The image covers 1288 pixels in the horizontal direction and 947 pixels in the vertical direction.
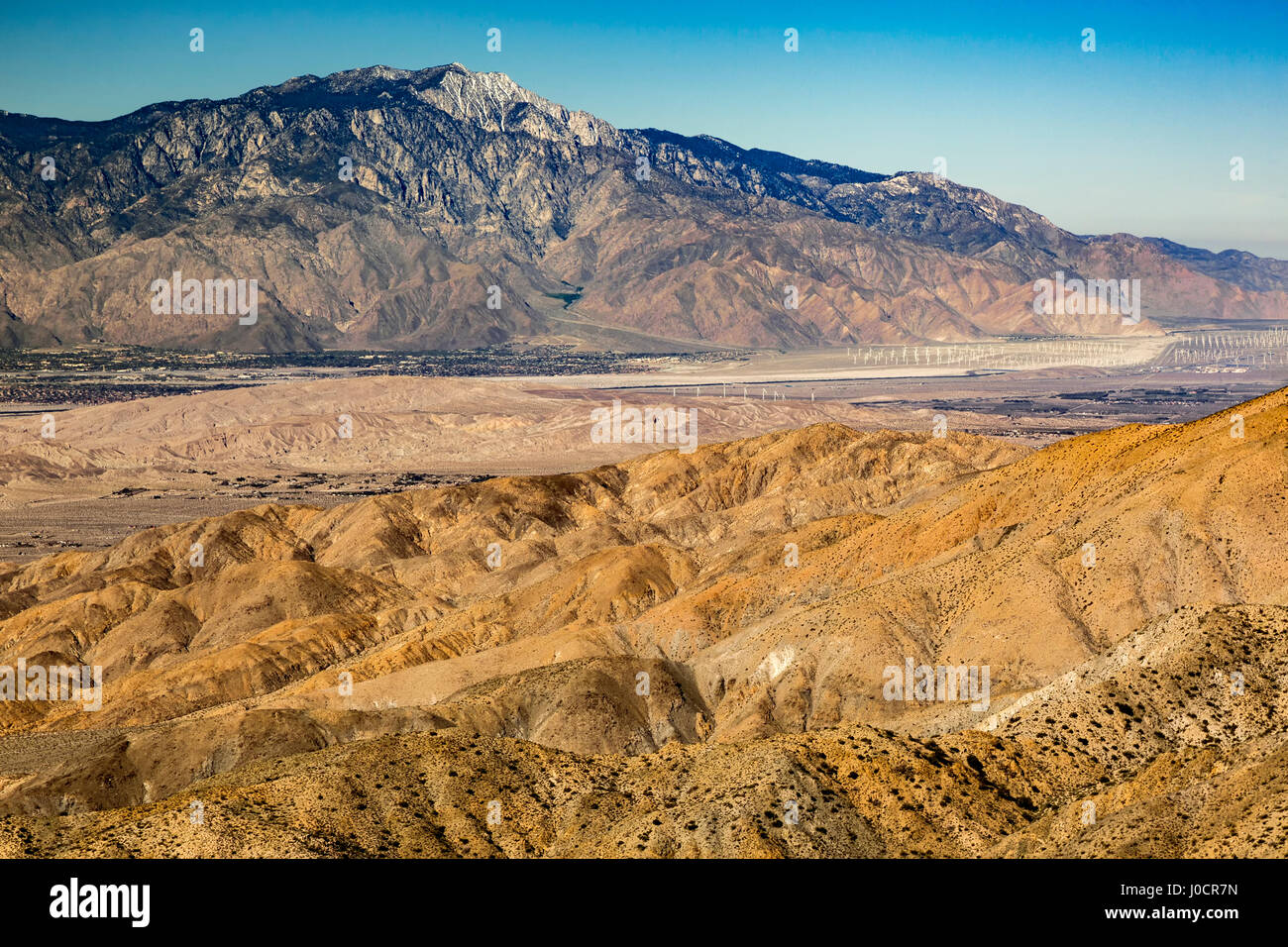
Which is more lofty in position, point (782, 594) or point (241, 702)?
point (782, 594)

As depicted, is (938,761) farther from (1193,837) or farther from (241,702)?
(241,702)

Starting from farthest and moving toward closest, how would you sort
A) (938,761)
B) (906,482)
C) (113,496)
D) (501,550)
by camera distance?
(113,496), (906,482), (501,550), (938,761)

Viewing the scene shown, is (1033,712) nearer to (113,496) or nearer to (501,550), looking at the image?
(501,550)

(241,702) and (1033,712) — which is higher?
(1033,712)
